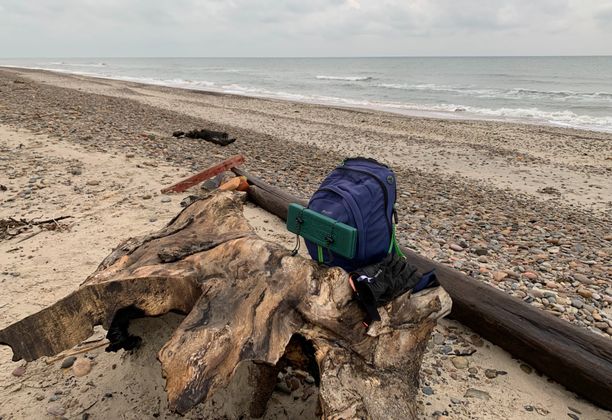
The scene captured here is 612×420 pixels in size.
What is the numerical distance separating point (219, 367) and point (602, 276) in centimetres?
515

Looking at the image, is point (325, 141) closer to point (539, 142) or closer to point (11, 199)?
point (539, 142)

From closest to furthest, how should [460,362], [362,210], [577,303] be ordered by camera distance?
[362,210], [460,362], [577,303]

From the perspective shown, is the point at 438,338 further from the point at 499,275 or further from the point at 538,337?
the point at 499,275

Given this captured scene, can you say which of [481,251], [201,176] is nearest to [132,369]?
[201,176]

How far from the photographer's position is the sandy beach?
3.00 m

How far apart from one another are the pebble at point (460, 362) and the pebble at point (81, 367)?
9.79 feet

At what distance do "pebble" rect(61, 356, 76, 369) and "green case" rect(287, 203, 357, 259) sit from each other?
2.07 metres

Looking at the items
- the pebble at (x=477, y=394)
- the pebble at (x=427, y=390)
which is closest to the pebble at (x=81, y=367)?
the pebble at (x=427, y=390)

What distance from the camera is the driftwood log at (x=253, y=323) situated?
81.5 inches

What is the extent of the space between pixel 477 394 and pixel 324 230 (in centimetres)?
192

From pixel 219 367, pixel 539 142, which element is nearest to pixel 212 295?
pixel 219 367

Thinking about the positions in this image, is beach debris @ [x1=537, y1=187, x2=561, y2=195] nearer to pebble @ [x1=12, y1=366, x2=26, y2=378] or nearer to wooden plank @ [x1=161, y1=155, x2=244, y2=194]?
wooden plank @ [x1=161, y1=155, x2=244, y2=194]

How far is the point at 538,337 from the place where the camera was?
3.33 m

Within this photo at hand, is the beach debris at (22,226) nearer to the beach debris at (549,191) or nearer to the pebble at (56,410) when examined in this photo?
the pebble at (56,410)
